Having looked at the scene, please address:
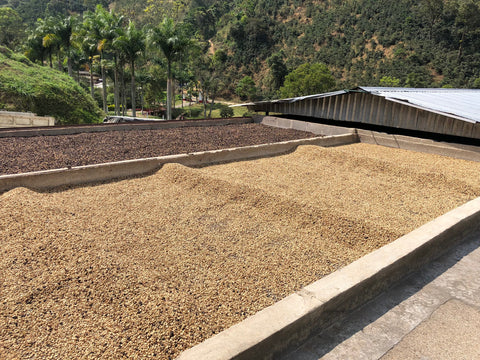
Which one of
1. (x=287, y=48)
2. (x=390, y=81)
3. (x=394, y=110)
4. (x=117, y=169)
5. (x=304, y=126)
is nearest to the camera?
(x=117, y=169)

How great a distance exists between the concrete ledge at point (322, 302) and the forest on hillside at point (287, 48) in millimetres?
24268

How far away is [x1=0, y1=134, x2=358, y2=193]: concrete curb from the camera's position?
22.5 feet

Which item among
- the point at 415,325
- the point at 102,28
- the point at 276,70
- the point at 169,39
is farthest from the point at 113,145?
the point at 276,70

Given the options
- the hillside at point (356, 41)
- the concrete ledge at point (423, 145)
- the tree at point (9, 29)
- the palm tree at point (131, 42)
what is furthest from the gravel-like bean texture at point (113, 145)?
the tree at point (9, 29)

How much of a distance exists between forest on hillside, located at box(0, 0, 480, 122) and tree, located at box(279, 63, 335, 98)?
5.3 inches

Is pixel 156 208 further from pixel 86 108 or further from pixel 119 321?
pixel 86 108

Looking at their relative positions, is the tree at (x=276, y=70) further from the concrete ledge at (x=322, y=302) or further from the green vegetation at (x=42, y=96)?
the concrete ledge at (x=322, y=302)

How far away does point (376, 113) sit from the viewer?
1386 cm

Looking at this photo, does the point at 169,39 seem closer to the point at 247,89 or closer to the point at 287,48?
the point at 247,89

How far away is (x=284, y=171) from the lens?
8914mm

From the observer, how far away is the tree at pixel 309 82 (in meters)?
44.8

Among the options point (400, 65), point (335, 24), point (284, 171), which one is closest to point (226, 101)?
point (335, 24)

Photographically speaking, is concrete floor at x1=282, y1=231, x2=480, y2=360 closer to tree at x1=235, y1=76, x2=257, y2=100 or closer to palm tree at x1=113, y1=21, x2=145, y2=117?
palm tree at x1=113, y1=21, x2=145, y2=117

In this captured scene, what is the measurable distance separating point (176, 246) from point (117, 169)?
3897mm
